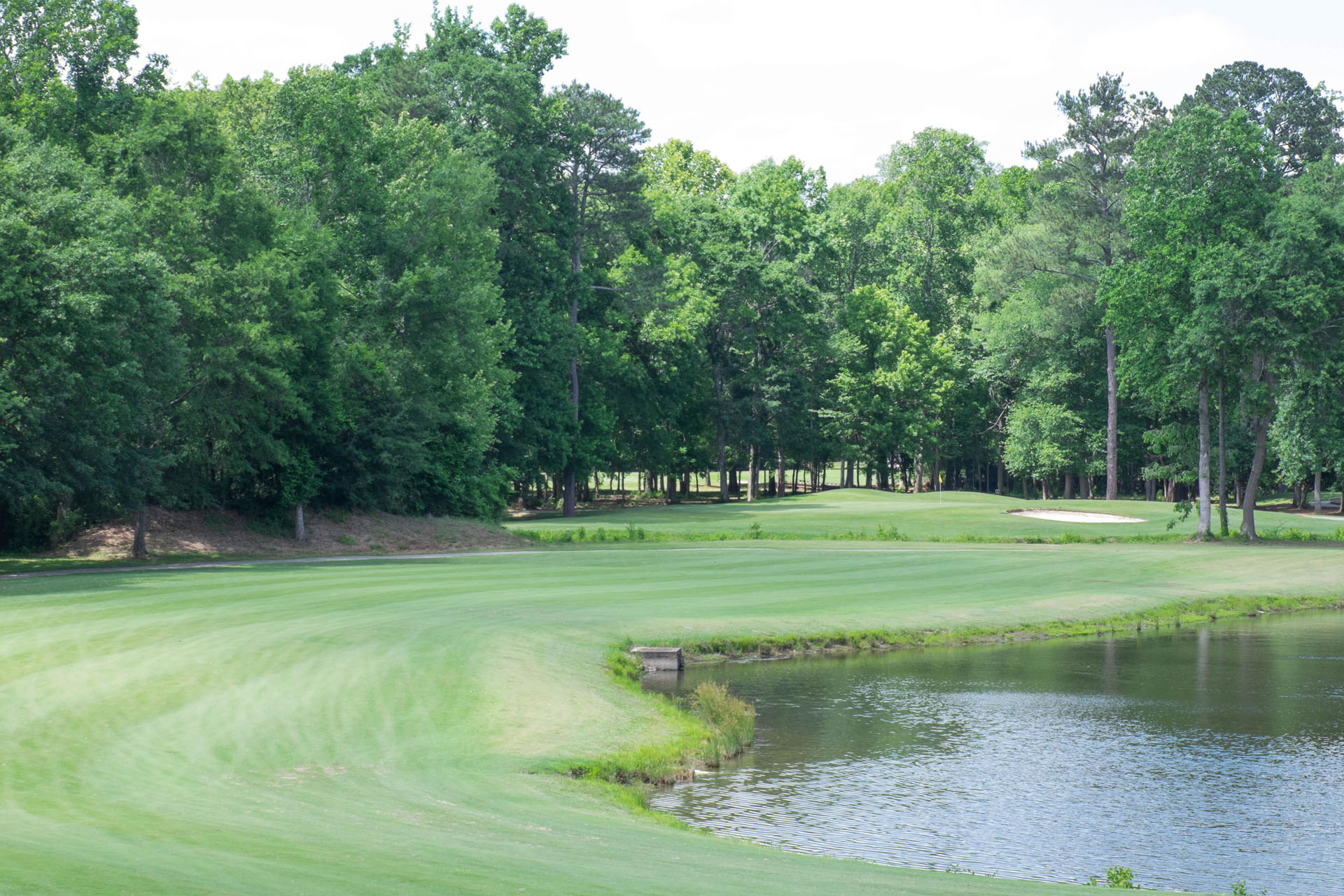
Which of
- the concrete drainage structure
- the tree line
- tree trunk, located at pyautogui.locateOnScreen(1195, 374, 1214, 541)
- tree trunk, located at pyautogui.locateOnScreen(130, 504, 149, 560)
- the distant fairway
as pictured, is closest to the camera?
the concrete drainage structure

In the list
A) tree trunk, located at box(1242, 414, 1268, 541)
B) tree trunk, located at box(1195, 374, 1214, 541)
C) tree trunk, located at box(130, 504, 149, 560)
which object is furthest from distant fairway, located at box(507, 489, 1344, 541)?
tree trunk, located at box(130, 504, 149, 560)

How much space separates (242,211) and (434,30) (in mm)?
29078

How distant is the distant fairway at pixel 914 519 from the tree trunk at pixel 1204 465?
1.22 meters

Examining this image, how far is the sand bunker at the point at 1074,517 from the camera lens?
5981 centimetres

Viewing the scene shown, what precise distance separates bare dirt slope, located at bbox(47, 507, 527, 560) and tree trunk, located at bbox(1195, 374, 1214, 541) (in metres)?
29.0

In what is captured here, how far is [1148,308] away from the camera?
50156 millimetres

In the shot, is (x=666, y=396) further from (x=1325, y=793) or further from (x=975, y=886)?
(x=975, y=886)

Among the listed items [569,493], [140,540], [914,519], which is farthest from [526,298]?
[140,540]

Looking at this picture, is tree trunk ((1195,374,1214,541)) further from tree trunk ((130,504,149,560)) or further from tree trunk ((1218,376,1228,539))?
tree trunk ((130,504,149,560))

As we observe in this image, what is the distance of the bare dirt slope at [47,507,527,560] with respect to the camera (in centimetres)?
4247

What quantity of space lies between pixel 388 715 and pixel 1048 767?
30.8 ft

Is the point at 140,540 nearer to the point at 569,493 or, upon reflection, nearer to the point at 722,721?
the point at 722,721

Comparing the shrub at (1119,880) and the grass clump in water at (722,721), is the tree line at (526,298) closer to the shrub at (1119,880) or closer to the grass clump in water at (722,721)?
the grass clump in water at (722,721)

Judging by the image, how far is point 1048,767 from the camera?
17375mm
